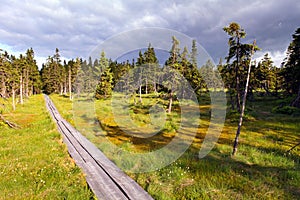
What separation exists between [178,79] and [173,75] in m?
1.61

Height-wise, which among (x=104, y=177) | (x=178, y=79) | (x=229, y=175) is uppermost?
(x=178, y=79)

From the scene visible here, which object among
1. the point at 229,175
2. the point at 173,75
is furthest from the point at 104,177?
the point at 173,75

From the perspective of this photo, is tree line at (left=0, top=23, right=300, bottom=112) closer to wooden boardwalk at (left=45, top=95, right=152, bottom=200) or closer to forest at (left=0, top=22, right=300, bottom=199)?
forest at (left=0, top=22, right=300, bottom=199)

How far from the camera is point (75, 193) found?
7.77 m

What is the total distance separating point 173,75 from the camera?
33.2 meters

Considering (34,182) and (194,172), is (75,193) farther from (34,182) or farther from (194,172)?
(194,172)

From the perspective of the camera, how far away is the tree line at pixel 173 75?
106 feet

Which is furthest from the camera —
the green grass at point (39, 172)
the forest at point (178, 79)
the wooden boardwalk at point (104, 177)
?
the forest at point (178, 79)

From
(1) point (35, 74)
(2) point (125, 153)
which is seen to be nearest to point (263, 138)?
(2) point (125, 153)

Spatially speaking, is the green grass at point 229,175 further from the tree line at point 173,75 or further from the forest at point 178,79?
the tree line at point 173,75

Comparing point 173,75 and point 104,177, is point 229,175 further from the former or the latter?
point 173,75

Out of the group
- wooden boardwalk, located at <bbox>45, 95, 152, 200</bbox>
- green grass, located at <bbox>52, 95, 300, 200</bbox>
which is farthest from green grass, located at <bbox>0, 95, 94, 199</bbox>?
green grass, located at <bbox>52, 95, 300, 200</bbox>

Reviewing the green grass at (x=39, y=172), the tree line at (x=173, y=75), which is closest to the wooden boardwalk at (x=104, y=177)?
the green grass at (x=39, y=172)

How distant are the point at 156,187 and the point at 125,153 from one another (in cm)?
584
